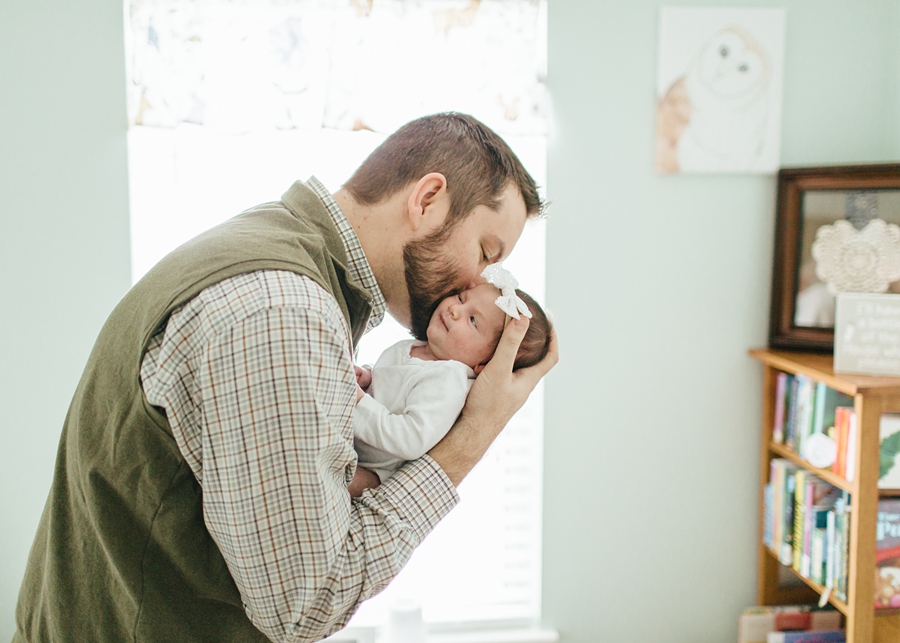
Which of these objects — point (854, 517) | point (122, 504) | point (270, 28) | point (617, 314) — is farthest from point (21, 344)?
point (854, 517)

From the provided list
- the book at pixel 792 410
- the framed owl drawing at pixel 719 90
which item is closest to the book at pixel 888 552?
the book at pixel 792 410

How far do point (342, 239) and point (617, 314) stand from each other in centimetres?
138

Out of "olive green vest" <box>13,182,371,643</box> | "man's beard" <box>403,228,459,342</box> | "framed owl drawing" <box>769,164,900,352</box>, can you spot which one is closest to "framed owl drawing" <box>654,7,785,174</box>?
"framed owl drawing" <box>769,164,900,352</box>

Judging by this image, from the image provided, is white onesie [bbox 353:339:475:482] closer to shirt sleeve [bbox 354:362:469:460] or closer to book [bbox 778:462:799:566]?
shirt sleeve [bbox 354:362:469:460]

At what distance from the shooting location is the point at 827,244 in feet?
7.04

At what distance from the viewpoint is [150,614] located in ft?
2.83

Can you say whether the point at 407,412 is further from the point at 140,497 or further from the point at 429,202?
the point at 140,497

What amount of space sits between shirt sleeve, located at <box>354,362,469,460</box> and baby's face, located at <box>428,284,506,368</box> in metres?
0.09

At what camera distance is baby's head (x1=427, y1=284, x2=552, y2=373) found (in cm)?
136

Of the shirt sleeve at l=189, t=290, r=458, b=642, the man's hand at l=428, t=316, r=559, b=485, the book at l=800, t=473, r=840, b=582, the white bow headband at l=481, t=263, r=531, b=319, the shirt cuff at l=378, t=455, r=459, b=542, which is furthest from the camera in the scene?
the book at l=800, t=473, r=840, b=582

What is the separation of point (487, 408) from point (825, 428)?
4.35 feet

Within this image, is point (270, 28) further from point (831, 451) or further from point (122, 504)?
point (831, 451)

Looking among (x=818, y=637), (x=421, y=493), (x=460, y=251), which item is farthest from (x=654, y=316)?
(x=421, y=493)

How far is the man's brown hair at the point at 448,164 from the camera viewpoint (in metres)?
1.17
